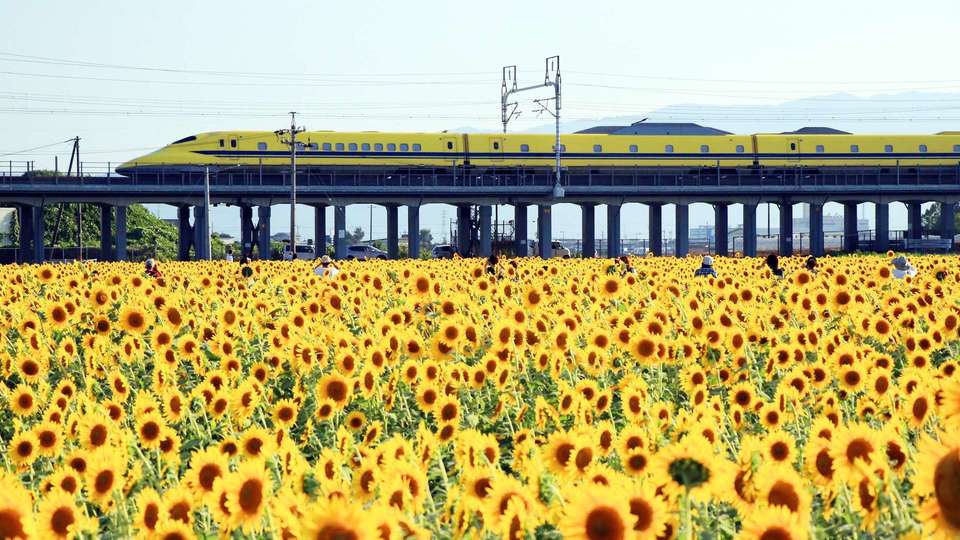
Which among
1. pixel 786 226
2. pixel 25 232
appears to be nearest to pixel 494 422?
pixel 25 232

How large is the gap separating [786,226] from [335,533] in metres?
79.6

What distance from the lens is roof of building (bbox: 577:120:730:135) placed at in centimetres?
8038

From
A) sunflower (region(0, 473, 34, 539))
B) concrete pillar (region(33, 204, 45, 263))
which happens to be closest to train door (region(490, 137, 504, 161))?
concrete pillar (region(33, 204, 45, 263))

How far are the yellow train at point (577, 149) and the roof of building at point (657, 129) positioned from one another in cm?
7

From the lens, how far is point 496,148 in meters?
73.2

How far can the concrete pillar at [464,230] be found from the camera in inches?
3142

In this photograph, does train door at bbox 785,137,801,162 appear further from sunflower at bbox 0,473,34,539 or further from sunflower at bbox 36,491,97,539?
sunflower at bbox 0,473,34,539

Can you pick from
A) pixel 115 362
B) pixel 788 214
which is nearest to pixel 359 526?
pixel 115 362

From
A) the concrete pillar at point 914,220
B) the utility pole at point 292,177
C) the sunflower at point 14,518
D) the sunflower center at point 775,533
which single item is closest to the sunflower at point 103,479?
Result: the sunflower at point 14,518

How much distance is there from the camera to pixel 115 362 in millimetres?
10219

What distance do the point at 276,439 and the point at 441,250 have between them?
7670 centimetres

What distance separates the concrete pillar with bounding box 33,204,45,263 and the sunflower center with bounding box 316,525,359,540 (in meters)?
69.5

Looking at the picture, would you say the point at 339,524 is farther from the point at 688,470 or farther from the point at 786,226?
the point at 786,226

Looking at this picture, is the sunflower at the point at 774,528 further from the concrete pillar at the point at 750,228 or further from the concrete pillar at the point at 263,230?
the concrete pillar at the point at 750,228
